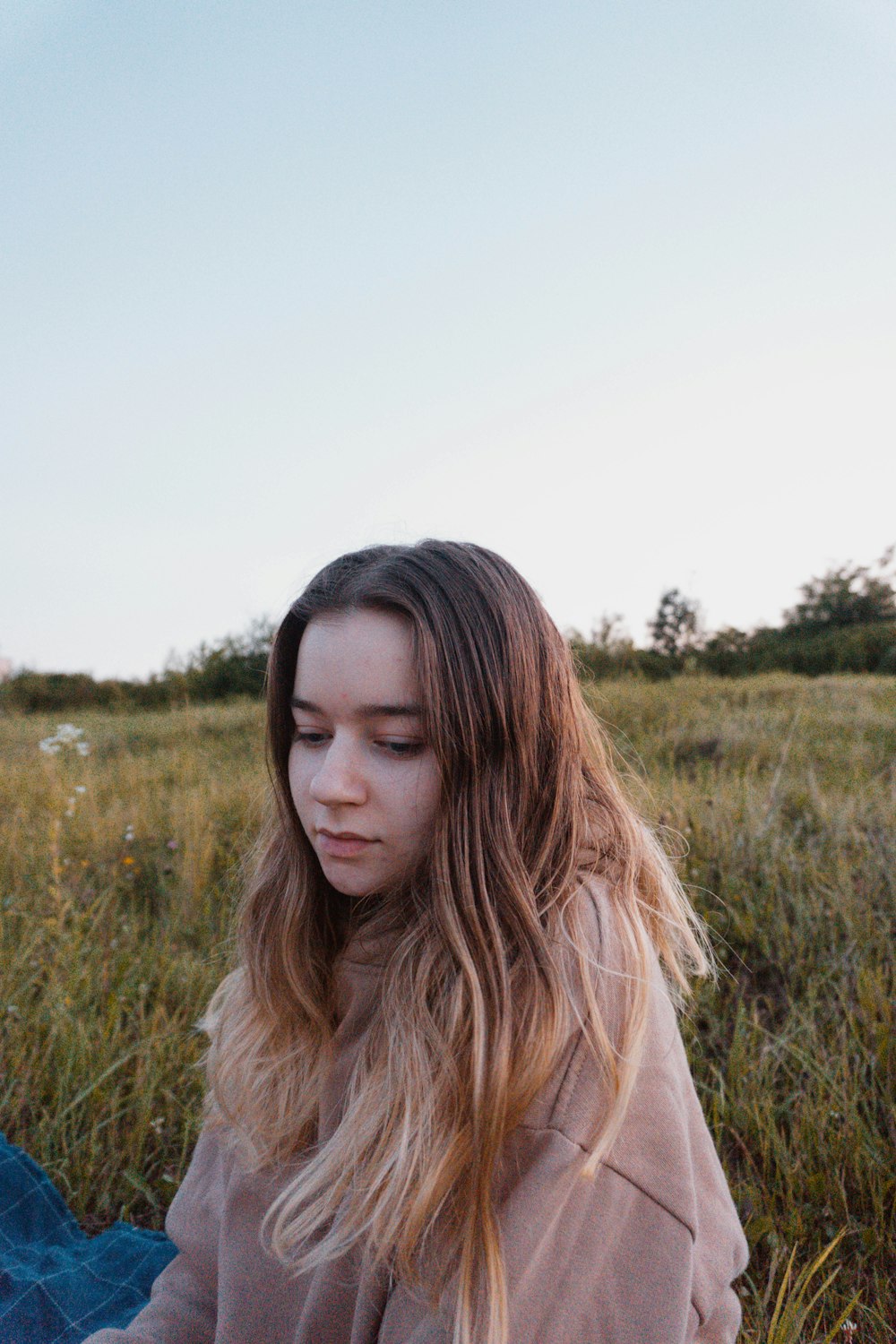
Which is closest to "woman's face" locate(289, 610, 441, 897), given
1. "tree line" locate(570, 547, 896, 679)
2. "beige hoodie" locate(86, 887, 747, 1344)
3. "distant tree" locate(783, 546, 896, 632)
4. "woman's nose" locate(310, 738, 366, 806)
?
"woman's nose" locate(310, 738, 366, 806)

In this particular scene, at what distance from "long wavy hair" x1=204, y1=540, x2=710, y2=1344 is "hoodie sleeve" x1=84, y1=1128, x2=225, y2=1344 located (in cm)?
18

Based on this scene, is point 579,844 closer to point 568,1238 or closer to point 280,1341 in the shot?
point 568,1238

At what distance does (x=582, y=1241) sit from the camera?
1042mm

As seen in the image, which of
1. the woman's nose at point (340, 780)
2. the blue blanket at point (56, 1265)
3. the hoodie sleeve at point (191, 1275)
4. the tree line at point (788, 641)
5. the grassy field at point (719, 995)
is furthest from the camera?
the tree line at point (788, 641)

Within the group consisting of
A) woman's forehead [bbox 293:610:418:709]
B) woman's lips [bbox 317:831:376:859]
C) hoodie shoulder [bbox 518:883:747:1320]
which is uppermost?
woman's forehead [bbox 293:610:418:709]

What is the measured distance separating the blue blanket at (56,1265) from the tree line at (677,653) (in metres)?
6.69

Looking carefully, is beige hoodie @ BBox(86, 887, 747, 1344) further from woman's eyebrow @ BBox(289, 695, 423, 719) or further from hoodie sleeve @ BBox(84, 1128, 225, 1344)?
woman's eyebrow @ BBox(289, 695, 423, 719)

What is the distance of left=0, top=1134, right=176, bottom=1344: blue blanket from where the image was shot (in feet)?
5.49

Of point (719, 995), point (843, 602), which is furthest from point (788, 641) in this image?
point (719, 995)

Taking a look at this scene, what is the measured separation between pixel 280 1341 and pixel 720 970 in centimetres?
189

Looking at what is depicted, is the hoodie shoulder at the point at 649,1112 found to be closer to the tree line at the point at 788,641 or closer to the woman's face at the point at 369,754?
the woman's face at the point at 369,754

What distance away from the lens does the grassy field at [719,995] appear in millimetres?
1926

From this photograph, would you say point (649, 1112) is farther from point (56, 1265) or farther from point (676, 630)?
point (676, 630)

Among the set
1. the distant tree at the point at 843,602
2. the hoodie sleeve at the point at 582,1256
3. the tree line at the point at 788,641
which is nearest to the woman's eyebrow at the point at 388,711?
the hoodie sleeve at the point at 582,1256
